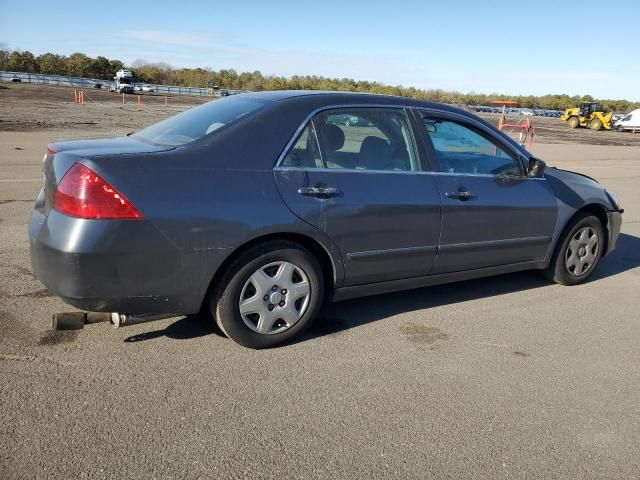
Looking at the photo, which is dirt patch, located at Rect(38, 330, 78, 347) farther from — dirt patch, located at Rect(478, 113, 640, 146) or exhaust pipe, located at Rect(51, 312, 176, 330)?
dirt patch, located at Rect(478, 113, 640, 146)

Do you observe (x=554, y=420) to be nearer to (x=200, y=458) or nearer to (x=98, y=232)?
(x=200, y=458)

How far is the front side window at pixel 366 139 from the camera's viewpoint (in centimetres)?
370

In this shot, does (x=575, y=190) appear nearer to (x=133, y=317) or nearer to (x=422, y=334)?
(x=422, y=334)

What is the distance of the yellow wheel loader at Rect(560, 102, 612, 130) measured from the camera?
151 ft

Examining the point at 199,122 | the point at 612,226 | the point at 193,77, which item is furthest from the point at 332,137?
the point at 193,77

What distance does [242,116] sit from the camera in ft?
11.7

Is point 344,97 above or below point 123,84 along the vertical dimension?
below

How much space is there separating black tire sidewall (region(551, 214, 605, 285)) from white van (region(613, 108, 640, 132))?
47.2m

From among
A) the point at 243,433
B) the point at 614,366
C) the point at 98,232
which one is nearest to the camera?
the point at 243,433

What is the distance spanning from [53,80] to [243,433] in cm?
7963

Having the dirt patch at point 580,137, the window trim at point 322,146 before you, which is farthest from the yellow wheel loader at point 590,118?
the window trim at point 322,146

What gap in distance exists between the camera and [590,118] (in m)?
47.3

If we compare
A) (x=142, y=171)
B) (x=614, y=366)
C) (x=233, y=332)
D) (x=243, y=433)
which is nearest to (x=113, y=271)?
(x=142, y=171)

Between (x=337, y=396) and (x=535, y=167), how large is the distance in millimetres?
2764
